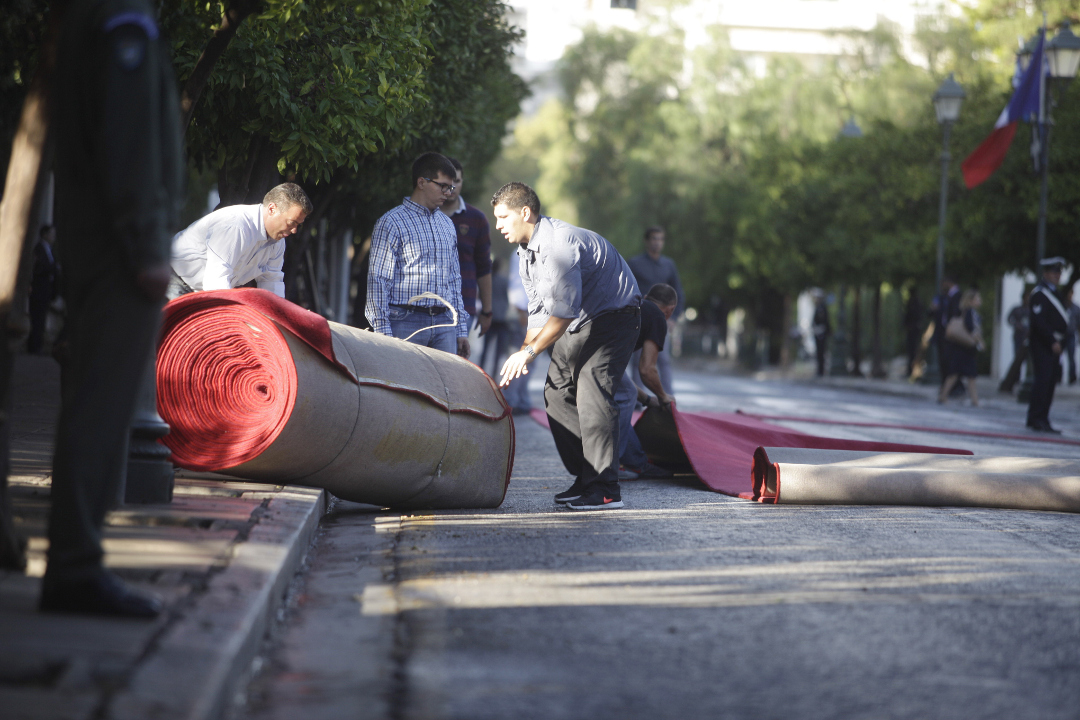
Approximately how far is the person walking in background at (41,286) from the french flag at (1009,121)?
47.6 feet

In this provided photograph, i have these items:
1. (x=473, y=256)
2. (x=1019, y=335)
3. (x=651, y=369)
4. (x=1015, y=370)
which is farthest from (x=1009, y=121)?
(x=651, y=369)

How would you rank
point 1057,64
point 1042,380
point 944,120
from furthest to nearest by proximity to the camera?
1. point 944,120
2. point 1057,64
3. point 1042,380

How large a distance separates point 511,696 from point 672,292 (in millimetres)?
6338

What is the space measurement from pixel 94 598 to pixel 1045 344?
12.7 meters

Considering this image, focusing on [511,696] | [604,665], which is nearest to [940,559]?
[604,665]

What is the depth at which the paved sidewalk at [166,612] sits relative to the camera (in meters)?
2.80

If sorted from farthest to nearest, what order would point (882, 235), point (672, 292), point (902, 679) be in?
1. point (882, 235)
2. point (672, 292)
3. point (902, 679)

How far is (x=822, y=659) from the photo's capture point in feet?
12.2

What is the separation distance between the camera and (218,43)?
5641 mm

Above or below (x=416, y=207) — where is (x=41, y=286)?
below

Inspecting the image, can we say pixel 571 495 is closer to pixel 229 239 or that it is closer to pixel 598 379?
pixel 598 379

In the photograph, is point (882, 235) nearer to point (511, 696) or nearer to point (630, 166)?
point (630, 166)

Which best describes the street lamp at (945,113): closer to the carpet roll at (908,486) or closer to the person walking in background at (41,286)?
the person walking in background at (41,286)

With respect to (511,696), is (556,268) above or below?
above
